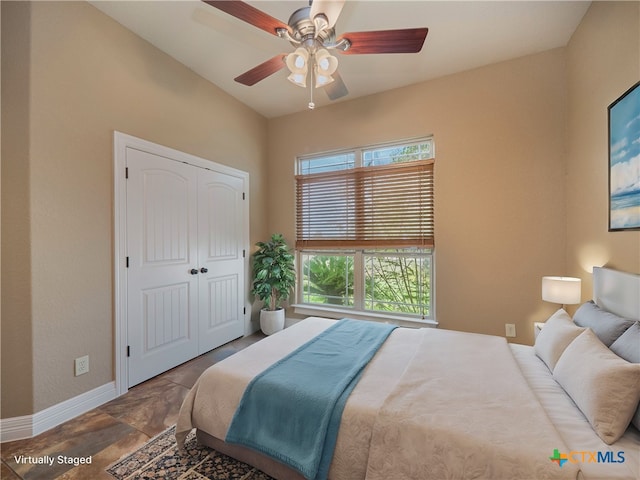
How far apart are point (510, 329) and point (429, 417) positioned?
2163 mm

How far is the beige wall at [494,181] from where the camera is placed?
2598mm

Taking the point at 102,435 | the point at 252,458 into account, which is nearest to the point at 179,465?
the point at 252,458

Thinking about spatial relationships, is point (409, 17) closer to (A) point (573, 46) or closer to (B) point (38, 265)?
(A) point (573, 46)

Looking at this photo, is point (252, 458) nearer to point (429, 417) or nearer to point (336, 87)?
point (429, 417)

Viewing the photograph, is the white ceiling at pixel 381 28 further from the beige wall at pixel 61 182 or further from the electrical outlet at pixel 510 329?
the electrical outlet at pixel 510 329

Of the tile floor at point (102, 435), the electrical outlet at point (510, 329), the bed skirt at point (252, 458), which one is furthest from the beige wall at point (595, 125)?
the tile floor at point (102, 435)

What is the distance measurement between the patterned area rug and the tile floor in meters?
0.08

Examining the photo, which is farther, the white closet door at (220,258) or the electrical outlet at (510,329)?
the white closet door at (220,258)

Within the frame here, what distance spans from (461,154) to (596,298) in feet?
5.57

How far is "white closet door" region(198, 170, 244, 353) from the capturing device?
120 inches

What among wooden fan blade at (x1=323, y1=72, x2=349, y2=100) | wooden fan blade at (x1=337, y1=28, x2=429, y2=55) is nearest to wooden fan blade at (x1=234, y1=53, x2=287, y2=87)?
wooden fan blade at (x1=323, y1=72, x2=349, y2=100)

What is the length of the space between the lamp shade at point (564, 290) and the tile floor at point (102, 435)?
3013 millimetres

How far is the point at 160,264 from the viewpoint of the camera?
261 cm

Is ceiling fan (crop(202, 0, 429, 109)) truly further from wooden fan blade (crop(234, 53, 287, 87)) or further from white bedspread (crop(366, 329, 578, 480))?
white bedspread (crop(366, 329, 578, 480))
